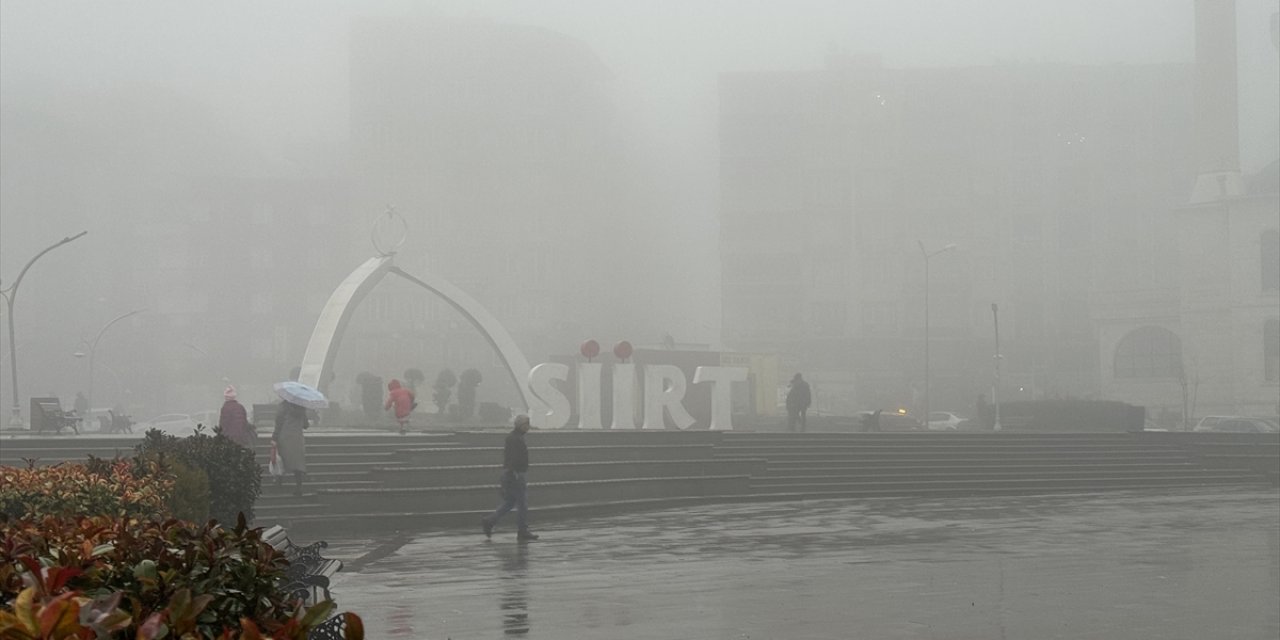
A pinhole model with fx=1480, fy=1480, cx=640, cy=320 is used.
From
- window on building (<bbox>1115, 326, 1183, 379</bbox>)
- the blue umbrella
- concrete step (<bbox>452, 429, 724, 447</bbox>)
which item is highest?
window on building (<bbox>1115, 326, 1183, 379</bbox>)

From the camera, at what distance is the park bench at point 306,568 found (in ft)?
24.9

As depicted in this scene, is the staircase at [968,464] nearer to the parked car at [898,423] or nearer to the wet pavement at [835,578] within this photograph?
the wet pavement at [835,578]

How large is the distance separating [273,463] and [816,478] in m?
11.9

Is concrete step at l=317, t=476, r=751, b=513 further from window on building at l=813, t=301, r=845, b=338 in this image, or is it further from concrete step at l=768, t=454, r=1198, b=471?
window on building at l=813, t=301, r=845, b=338

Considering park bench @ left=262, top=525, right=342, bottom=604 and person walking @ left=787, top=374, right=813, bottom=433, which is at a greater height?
person walking @ left=787, top=374, right=813, bottom=433

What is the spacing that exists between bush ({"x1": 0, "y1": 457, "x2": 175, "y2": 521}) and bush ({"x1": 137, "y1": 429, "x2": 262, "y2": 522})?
3.27 meters

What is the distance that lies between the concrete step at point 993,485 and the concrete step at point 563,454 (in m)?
1.49

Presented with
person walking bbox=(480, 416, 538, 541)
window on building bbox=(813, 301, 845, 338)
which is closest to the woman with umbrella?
person walking bbox=(480, 416, 538, 541)

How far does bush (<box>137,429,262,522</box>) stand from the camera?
15339mm

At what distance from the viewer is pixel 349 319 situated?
3641 centimetres

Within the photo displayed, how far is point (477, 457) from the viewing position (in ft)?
80.8

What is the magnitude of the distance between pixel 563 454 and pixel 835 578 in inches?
497

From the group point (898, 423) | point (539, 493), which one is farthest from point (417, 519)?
point (898, 423)

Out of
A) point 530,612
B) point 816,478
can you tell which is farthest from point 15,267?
point 530,612
